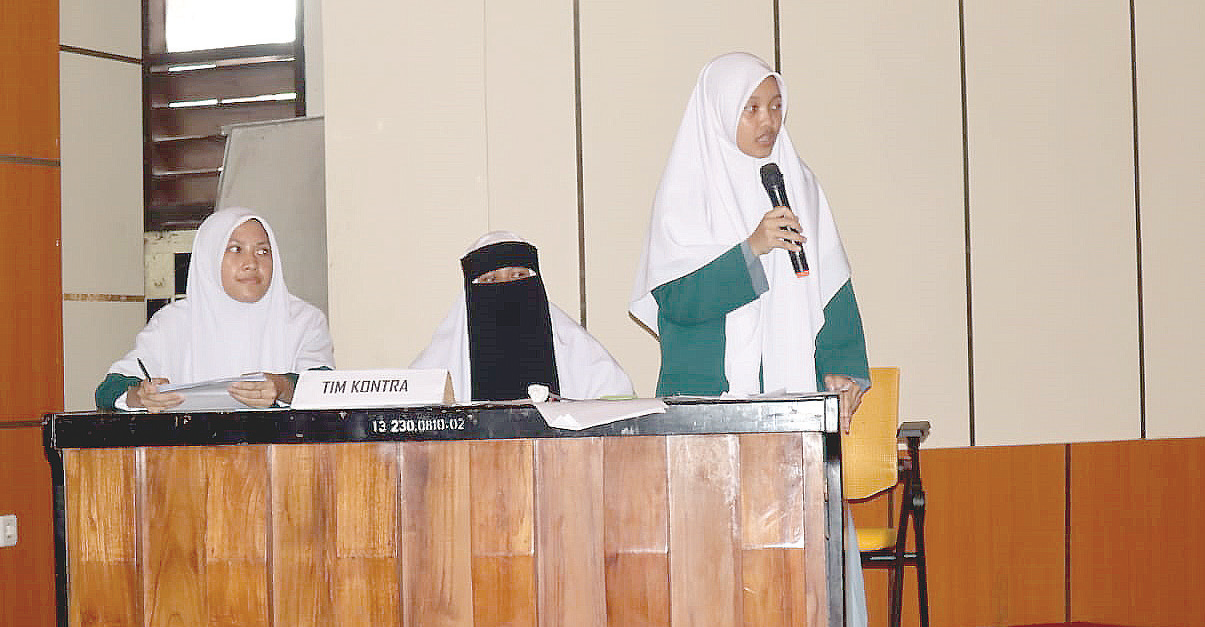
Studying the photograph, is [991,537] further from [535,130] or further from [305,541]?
[305,541]

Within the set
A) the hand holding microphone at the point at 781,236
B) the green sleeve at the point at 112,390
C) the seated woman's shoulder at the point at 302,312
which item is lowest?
the green sleeve at the point at 112,390

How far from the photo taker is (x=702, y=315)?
8.39 ft

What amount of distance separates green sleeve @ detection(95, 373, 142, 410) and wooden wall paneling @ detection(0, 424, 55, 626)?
1326 millimetres

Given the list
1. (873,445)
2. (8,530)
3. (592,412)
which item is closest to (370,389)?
(592,412)

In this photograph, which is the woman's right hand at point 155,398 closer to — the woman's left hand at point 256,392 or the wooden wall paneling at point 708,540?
the woman's left hand at point 256,392

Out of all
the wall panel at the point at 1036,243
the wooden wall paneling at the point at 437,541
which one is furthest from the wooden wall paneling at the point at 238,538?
the wall panel at the point at 1036,243

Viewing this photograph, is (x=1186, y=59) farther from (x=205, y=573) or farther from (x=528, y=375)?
(x=205, y=573)

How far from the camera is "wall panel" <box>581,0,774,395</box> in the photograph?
14.3 ft

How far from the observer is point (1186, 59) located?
440 cm

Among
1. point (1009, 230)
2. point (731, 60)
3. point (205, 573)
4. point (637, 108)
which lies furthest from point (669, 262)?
point (1009, 230)

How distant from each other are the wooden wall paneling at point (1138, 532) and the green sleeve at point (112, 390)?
3.19 m

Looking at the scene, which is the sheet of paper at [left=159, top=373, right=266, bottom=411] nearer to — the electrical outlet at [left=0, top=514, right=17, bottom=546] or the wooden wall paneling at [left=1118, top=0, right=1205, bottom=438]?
the electrical outlet at [left=0, top=514, right=17, bottom=546]

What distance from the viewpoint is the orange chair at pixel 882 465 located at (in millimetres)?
3303

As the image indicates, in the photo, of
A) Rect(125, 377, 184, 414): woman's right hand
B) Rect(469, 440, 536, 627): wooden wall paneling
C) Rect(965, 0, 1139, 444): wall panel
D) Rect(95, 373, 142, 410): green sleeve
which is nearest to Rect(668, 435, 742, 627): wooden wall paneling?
Rect(469, 440, 536, 627): wooden wall paneling
